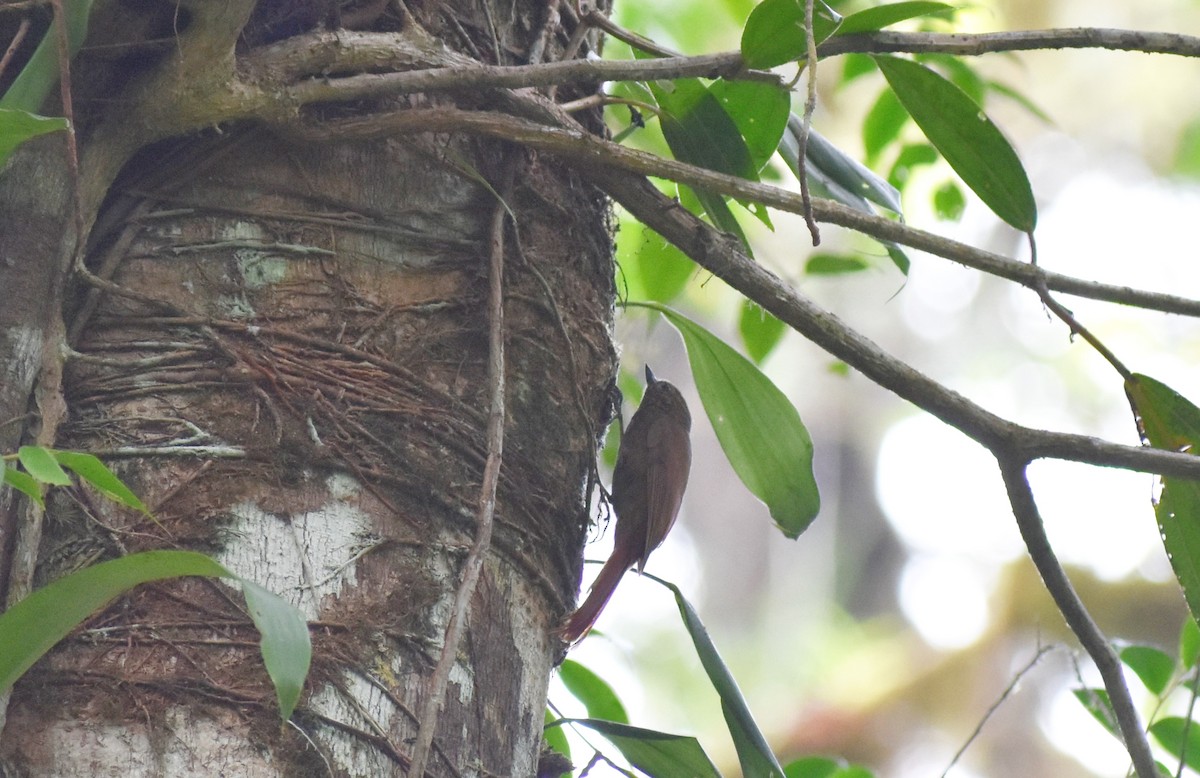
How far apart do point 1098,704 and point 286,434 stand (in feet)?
4.67

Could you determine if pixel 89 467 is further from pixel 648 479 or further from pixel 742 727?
pixel 648 479

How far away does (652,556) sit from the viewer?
1878 millimetres

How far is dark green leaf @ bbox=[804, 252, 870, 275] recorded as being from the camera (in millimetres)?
2277

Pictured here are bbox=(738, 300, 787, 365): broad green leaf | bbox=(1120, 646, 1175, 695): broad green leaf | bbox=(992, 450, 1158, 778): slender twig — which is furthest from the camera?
bbox=(738, 300, 787, 365): broad green leaf

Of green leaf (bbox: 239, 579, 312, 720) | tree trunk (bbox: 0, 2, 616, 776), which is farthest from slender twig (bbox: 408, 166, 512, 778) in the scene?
green leaf (bbox: 239, 579, 312, 720)

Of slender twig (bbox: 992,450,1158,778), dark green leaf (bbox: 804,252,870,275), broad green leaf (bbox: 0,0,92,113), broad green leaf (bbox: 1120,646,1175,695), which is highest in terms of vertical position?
dark green leaf (bbox: 804,252,870,275)

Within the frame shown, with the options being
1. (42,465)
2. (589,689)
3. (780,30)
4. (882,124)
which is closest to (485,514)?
(42,465)

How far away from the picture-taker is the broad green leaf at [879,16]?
127 cm

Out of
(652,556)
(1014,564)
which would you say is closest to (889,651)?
(1014,564)

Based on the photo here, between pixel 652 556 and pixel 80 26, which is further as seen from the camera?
pixel 652 556

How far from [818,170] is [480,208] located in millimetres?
519

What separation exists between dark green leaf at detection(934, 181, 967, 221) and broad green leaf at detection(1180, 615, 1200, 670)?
0.98 m

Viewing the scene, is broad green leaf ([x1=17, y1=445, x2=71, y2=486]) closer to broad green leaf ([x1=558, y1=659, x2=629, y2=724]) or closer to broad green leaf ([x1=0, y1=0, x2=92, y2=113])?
broad green leaf ([x1=0, y1=0, x2=92, y2=113])

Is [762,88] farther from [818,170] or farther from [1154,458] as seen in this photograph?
[1154,458]
